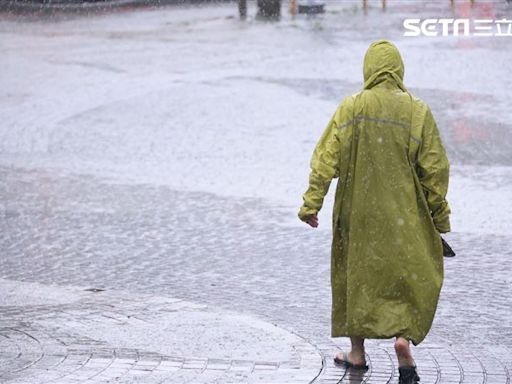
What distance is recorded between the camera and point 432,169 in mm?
6676

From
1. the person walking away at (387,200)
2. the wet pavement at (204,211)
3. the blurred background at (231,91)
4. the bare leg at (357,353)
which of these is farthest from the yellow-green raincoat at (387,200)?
the blurred background at (231,91)

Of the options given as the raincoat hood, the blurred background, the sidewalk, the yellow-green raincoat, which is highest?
the raincoat hood

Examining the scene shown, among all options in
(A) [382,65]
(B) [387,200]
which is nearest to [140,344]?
(B) [387,200]

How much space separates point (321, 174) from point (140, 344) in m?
1.38

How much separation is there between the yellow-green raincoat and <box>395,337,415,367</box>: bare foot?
0.05m

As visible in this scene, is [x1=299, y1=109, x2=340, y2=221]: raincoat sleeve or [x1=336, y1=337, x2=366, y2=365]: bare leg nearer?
[x1=299, y1=109, x2=340, y2=221]: raincoat sleeve

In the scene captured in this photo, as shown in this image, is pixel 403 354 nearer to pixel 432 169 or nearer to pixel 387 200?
pixel 387 200

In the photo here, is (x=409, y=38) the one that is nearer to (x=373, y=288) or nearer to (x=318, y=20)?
(x=318, y=20)

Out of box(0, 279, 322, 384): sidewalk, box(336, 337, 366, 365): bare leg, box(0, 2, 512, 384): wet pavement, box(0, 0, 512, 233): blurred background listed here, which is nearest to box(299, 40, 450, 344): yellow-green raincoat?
box(336, 337, 366, 365): bare leg

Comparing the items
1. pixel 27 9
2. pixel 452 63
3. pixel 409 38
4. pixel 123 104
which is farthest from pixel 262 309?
pixel 27 9

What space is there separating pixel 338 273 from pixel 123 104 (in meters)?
11.7

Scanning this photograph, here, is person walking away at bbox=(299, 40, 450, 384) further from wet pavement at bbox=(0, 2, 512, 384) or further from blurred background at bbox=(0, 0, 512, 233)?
blurred background at bbox=(0, 0, 512, 233)

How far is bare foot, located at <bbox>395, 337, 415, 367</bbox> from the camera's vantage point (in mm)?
6543

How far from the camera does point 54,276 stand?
9477 millimetres
